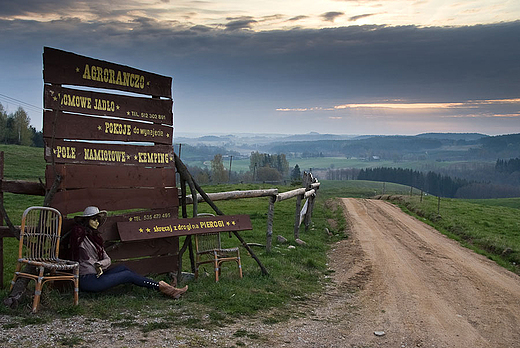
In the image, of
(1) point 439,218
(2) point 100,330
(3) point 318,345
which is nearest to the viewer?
(2) point 100,330

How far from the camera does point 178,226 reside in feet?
28.1

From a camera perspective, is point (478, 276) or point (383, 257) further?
point (383, 257)

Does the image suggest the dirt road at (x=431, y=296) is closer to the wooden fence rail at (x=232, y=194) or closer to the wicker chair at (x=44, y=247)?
the wooden fence rail at (x=232, y=194)

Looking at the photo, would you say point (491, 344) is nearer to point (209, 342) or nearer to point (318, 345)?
point (318, 345)

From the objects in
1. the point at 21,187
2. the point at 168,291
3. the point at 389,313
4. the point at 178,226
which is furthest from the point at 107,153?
the point at 389,313

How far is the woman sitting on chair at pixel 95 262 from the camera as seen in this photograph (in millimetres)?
7133

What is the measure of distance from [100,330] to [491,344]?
5.65m

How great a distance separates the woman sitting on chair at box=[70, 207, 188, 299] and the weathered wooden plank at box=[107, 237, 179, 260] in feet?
1.64

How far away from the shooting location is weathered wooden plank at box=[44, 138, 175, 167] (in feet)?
24.5

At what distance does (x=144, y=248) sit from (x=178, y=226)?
0.80 metres

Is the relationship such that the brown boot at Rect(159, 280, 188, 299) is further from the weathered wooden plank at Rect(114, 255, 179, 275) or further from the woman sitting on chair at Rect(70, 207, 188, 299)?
the weathered wooden plank at Rect(114, 255, 179, 275)

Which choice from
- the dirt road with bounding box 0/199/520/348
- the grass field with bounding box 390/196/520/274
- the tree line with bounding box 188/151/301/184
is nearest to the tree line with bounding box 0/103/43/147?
the tree line with bounding box 188/151/301/184

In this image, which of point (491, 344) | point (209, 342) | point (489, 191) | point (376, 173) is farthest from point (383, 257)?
point (376, 173)

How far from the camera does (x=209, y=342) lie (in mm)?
5848
